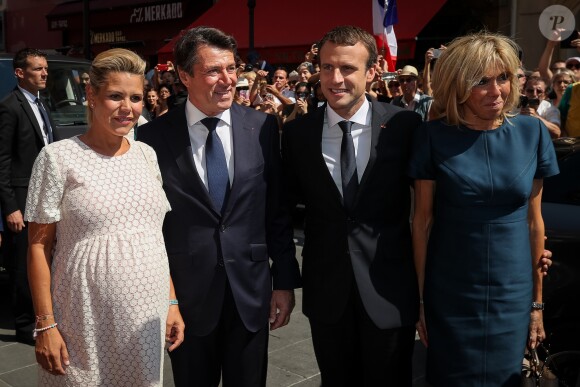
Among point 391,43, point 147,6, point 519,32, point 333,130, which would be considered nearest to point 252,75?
point 391,43

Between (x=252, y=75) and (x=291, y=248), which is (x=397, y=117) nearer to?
(x=291, y=248)

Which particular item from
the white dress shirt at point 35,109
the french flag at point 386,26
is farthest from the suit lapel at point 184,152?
the french flag at point 386,26

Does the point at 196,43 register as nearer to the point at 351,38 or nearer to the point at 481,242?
the point at 351,38

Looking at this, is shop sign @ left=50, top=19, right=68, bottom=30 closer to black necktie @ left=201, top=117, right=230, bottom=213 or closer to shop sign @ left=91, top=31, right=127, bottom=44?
shop sign @ left=91, top=31, right=127, bottom=44

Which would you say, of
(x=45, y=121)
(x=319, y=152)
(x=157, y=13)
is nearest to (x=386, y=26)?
(x=45, y=121)

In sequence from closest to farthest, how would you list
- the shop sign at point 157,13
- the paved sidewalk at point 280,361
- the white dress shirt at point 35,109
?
the paved sidewalk at point 280,361, the white dress shirt at point 35,109, the shop sign at point 157,13

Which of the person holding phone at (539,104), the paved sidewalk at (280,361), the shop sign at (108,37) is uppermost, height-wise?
the shop sign at (108,37)

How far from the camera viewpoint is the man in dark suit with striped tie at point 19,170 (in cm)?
509

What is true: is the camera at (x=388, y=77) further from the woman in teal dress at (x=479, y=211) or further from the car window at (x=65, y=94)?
the woman in teal dress at (x=479, y=211)

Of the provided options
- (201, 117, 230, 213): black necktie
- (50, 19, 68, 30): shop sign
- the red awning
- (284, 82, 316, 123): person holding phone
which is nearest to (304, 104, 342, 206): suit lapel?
(201, 117, 230, 213): black necktie

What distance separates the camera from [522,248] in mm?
2824

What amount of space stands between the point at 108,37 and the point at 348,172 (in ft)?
70.4

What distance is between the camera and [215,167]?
290 centimetres

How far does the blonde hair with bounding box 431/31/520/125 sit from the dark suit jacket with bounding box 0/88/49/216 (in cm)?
340
